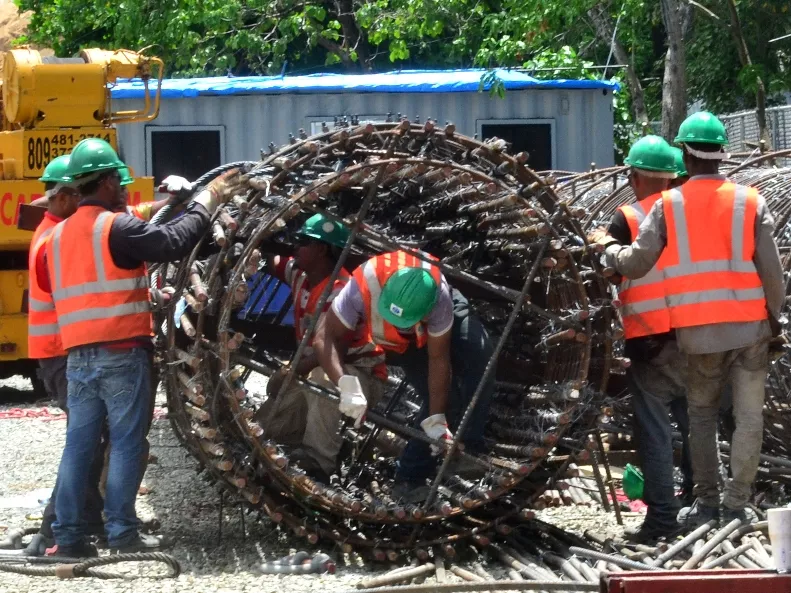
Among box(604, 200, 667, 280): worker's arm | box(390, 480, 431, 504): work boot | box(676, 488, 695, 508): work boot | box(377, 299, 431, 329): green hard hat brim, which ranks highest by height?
box(604, 200, 667, 280): worker's arm

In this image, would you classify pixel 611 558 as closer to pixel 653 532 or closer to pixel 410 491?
pixel 653 532

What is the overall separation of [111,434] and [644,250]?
2681mm

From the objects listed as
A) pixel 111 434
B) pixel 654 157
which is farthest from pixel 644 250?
pixel 111 434

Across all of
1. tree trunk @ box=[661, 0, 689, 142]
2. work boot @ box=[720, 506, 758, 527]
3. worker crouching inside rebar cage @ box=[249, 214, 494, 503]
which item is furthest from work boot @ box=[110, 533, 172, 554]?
tree trunk @ box=[661, 0, 689, 142]

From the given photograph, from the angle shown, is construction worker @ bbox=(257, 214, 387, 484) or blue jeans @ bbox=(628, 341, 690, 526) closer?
blue jeans @ bbox=(628, 341, 690, 526)

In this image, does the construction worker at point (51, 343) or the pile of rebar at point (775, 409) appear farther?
the pile of rebar at point (775, 409)

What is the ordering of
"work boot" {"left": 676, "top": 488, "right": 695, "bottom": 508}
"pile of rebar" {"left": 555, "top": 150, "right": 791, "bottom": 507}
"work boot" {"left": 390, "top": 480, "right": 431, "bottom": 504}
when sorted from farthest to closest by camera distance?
1. "pile of rebar" {"left": 555, "top": 150, "right": 791, "bottom": 507}
2. "work boot" {"left": 676, "top": 488, "right": 695, "bottom": 508}
3. "work boot" {"left": 390, "top": 480, "right": 431, "bottom": 504}

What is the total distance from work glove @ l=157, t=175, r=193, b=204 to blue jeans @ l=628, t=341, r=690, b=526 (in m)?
2.41

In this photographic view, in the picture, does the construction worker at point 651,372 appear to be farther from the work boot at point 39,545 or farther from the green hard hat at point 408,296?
the work boot at point 39,545

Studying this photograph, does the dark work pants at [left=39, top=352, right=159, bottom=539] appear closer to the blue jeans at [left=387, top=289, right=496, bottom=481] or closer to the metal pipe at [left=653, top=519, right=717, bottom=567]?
the blue jeans at [left=387, top=289, right=496, bottom=481]

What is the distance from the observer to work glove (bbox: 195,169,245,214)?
586 centimetres

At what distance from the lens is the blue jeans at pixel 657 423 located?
6164 mm

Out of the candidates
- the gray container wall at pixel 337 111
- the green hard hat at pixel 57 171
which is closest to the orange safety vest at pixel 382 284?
the green hard hat at pixel 57 171

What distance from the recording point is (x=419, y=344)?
20.9 feet
